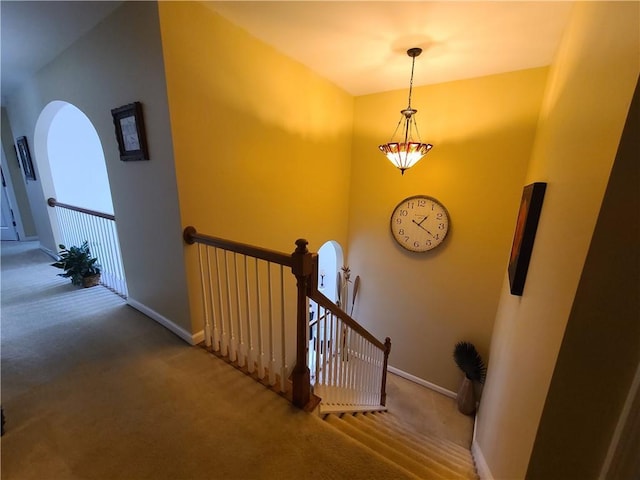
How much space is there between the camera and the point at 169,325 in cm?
221

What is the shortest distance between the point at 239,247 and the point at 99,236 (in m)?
2.45

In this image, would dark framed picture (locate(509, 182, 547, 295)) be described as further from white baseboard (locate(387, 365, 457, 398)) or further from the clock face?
white baseboard (locate(387, 365, 457, 398))

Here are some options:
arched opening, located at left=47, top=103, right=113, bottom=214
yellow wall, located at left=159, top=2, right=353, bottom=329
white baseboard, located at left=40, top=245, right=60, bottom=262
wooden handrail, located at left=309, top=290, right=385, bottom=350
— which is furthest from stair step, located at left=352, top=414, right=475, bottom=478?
arched opening, located at left=47, top=103, right=113, bottom=214

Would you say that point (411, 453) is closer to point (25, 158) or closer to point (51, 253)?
point (51, 253)

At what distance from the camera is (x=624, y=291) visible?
74cm

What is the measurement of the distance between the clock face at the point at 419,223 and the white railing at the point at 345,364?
4.32ft

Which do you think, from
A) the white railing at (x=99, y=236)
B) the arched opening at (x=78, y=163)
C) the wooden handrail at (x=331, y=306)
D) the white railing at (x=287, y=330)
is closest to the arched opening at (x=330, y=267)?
the white railing at (x=287, y=330)

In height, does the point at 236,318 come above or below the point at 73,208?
below

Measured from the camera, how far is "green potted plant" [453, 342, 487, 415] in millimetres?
3115

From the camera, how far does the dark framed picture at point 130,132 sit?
72.1 inches

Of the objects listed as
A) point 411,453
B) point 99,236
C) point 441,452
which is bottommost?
point 441,452

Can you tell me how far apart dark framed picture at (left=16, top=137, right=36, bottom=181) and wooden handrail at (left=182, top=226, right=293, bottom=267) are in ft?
11.5

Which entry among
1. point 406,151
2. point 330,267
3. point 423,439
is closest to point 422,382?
point 423,439

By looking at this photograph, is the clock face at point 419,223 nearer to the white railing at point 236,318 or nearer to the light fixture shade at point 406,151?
the light fixture shade at point 406,151
